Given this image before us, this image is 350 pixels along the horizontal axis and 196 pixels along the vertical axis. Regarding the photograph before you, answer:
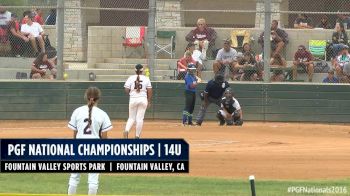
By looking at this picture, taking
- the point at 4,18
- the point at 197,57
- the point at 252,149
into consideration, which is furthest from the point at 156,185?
the point at 4,18

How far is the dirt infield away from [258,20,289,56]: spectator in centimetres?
201

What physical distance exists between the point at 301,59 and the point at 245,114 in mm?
2046

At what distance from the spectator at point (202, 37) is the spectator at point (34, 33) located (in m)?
4.05

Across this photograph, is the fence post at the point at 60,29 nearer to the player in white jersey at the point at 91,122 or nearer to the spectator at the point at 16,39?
the spectator at the point at 16,39

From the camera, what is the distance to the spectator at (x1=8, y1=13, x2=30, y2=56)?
29750mm

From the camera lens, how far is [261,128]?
94.5 ft

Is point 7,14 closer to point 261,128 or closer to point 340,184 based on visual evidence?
point 261,128

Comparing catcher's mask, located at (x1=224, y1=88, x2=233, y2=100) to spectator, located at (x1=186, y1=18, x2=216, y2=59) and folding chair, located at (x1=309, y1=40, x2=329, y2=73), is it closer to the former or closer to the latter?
spectator, located at (x1=186, y1=18, x2=216, y2=59)

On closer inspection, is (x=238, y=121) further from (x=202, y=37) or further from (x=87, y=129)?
(x=87, y=129)

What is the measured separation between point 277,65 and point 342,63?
1.69 meters

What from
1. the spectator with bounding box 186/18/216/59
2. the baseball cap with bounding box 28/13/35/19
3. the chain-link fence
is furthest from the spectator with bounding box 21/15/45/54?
the spectator with bounding box 186/18/216/59

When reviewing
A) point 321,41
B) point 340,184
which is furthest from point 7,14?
point 340,184

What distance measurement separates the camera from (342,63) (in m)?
29.8

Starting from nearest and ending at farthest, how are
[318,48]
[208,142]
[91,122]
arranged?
[91,122]
[208,142]
[318,48]
